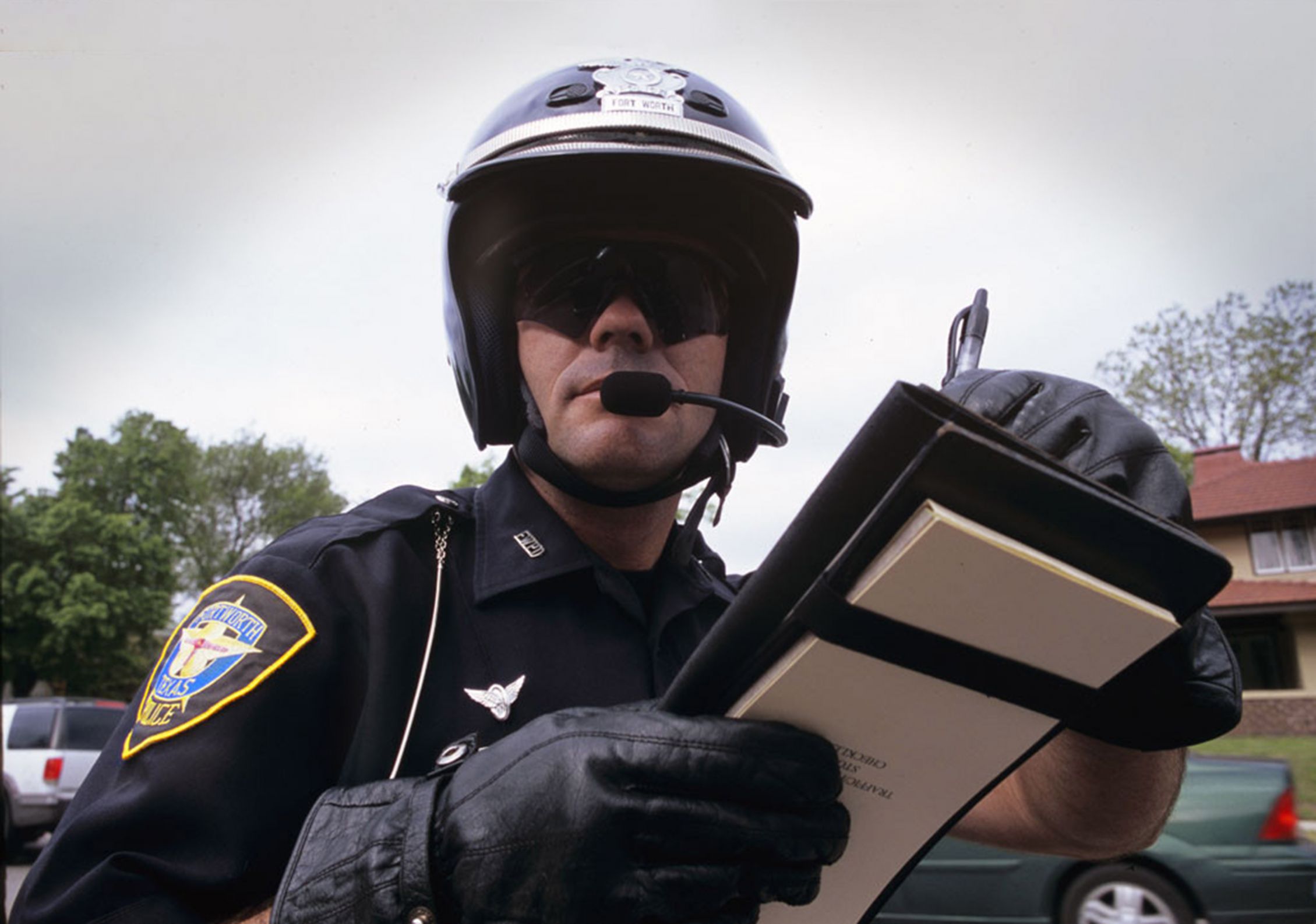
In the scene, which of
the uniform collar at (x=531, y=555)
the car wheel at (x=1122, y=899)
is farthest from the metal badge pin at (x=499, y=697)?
the car wheel at (x=1122, y=899)

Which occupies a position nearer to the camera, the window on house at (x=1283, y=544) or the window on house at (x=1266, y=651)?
the window on house at (x=1266, y=651)

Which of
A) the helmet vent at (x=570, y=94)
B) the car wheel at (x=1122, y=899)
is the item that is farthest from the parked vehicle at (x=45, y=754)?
the helmet vent at (x=570, y=94)

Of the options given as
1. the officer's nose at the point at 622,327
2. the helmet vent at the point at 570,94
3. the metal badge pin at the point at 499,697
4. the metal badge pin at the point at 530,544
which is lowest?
the metal badge pin at the point at 499,697

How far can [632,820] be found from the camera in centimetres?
83

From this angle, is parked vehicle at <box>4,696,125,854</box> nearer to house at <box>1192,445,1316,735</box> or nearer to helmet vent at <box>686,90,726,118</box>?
helmet vent at <box>686,90,726,118</box>

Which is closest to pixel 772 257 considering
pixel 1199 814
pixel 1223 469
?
pixel 1199 814

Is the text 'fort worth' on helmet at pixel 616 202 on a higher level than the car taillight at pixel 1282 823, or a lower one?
higher

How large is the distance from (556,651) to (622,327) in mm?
544

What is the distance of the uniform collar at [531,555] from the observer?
1.43 m

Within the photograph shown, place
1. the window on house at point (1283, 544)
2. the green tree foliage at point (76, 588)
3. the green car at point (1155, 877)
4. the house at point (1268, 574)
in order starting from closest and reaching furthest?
the green car at point (1155, 877), the house at point (1268, 574), the green tree foliage at point (76, 588), the window on house at point (1283, 544)

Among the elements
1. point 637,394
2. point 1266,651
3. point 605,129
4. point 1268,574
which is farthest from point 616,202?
point 1268,574

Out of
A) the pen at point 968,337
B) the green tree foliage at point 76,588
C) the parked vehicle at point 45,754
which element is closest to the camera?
the pen at point 968,337

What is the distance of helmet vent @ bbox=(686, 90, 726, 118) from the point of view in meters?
1.77

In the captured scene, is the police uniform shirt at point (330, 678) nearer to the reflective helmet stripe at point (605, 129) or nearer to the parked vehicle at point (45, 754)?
the reflective helmet stripe at point (605, 129)
